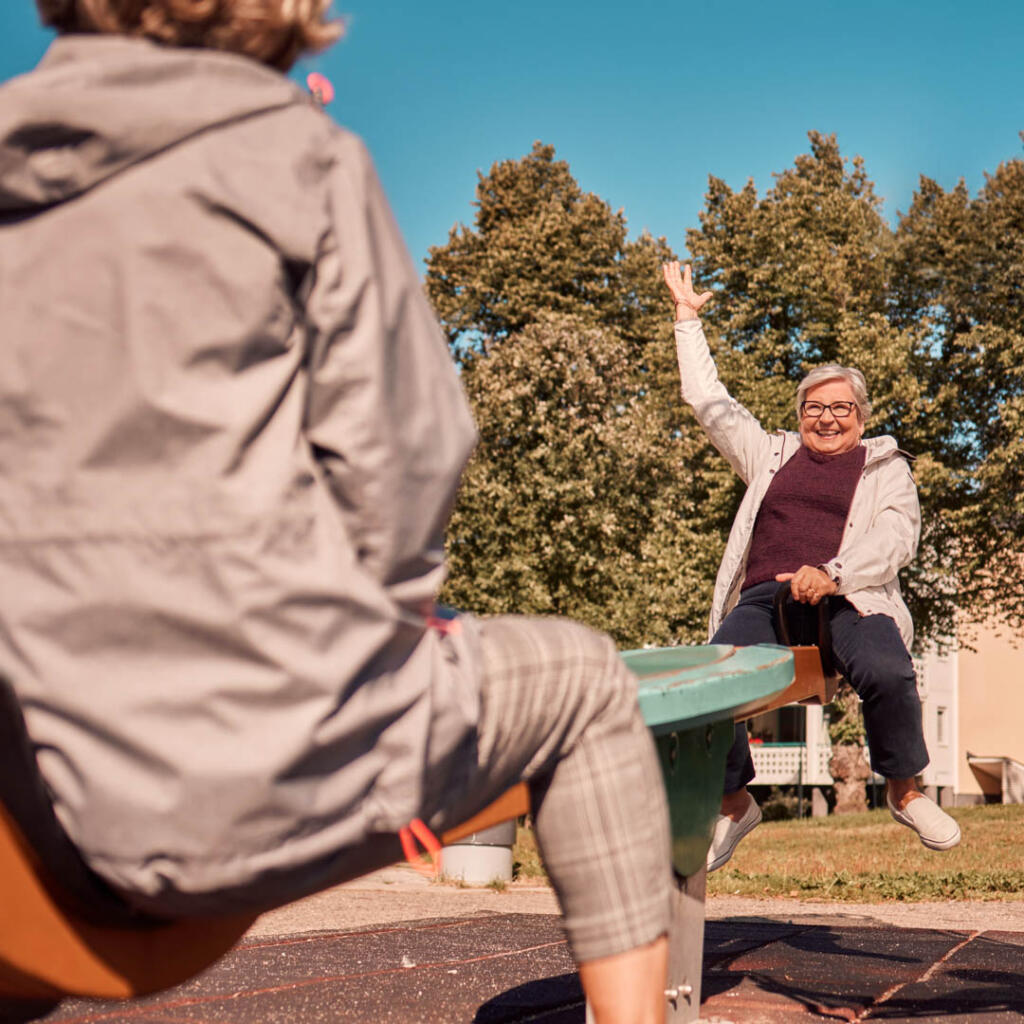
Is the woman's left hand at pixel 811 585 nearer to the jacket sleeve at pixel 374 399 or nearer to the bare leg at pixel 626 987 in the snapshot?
the bare leg at pixel 626 987

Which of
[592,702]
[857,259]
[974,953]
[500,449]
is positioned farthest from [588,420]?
[592,702]

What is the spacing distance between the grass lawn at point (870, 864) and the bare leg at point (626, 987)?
7.72 metres

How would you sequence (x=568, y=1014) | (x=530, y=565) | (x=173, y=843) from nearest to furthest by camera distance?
(x=173, y=843) → (x=568, y=1014) → (x=530, y=565)

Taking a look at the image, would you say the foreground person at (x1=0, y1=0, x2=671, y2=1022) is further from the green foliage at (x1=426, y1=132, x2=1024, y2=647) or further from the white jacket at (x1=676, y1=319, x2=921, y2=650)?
the green foliage at (x1=426, y1=132, x2=1024, y2=647)

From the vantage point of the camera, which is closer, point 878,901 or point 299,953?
point 299,953

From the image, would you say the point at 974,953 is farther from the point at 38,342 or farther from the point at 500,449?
the point at 500,449

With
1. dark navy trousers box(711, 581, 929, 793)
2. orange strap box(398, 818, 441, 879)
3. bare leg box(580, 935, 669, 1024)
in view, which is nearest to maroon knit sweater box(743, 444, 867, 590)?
dark navy trousers box(711, 581, 929, 793)

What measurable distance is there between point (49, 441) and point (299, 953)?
3.65m

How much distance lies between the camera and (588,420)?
23672 millimetres

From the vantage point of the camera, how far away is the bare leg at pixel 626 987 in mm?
1617

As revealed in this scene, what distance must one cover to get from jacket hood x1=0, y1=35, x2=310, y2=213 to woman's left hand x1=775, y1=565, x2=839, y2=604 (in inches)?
123

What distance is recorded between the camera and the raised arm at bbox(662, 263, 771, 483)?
492cm

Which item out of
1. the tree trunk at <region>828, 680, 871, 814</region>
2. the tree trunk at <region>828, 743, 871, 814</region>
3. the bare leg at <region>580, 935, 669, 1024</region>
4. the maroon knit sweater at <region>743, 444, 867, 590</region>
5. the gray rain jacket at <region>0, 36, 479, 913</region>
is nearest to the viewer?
the gray rain jacket at <region>0, 36, 479, 913</region>

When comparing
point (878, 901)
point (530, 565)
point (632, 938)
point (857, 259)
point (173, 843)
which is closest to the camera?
point (173, 843)
